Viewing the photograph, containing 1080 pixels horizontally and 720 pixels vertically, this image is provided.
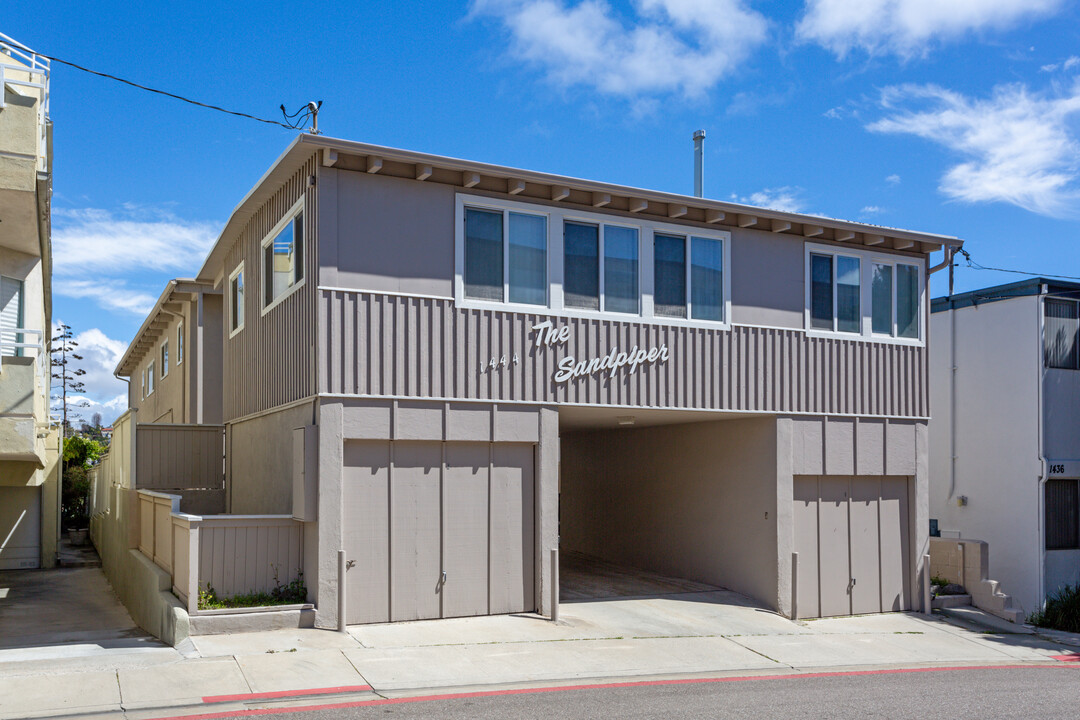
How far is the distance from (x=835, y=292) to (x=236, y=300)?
10.8 metres

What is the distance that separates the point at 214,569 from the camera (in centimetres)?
1204

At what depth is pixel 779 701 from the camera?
33.2 feet

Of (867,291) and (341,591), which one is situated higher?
(867,291)

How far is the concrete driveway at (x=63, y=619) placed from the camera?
11133mm

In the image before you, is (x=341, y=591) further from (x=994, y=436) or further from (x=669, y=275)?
(x=994, y=436)

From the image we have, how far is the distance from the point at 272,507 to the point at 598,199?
22.0 ft

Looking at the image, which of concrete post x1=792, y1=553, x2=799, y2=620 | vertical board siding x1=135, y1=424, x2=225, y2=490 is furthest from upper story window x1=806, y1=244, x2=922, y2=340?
vertical board siding x1=135, y1=424, x2=225, y2=490

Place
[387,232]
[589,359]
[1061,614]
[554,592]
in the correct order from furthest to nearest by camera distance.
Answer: [1061,614] → [589,359] → [554,592] → [387,232]

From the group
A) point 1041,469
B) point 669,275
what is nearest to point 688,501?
point 669,275

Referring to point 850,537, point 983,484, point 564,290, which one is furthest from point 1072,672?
point 564,290

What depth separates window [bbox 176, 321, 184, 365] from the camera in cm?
2251

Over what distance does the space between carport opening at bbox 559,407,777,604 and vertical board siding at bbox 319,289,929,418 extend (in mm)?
534

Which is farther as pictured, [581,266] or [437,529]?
[581,266]

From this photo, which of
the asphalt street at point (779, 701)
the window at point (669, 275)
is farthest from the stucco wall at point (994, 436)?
the window at point (669, 275)
